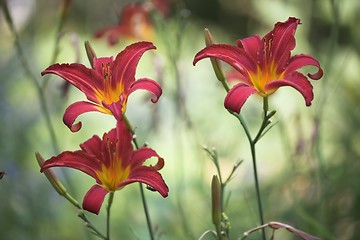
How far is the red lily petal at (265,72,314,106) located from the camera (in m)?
0.67

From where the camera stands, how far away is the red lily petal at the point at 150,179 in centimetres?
68

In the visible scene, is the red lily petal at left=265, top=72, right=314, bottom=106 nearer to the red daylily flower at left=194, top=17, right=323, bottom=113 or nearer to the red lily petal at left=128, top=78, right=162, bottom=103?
the red daylily flower at left=194, top=17, right=323, bottom=113

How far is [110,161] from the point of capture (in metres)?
0.73

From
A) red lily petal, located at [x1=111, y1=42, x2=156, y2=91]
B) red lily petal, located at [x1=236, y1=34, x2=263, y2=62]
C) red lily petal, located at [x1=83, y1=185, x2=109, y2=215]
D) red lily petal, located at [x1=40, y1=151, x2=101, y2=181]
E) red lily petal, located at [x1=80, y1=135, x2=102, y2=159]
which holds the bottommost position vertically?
red lily petal, located at [x1=83, y1=185, x2=109, y2=215]

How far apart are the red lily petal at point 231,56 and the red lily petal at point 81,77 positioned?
11 centimetres

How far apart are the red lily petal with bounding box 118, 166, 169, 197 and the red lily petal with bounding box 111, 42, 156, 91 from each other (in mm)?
93

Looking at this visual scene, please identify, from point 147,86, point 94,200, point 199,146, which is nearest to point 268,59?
point 147,86

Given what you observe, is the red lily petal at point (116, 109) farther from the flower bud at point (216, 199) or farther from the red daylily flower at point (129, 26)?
the red daylily flower at point (129, 26)

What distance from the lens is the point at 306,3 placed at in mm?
2820

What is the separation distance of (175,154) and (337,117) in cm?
55

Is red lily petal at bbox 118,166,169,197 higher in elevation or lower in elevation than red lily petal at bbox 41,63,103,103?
lower

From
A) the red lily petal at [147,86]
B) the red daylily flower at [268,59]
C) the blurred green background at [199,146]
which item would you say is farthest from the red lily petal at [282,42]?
the blurred green background at [199,146]

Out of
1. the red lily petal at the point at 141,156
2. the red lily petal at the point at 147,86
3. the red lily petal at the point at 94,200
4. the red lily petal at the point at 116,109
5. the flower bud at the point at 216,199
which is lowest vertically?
the flower bud at the point at 216,199

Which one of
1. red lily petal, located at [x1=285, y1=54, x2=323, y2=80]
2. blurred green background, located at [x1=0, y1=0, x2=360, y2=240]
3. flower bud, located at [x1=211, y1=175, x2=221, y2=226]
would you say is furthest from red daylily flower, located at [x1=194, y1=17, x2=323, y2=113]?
blurred green background, located at [x1=0, y1=0, x2=360, y2=240]
